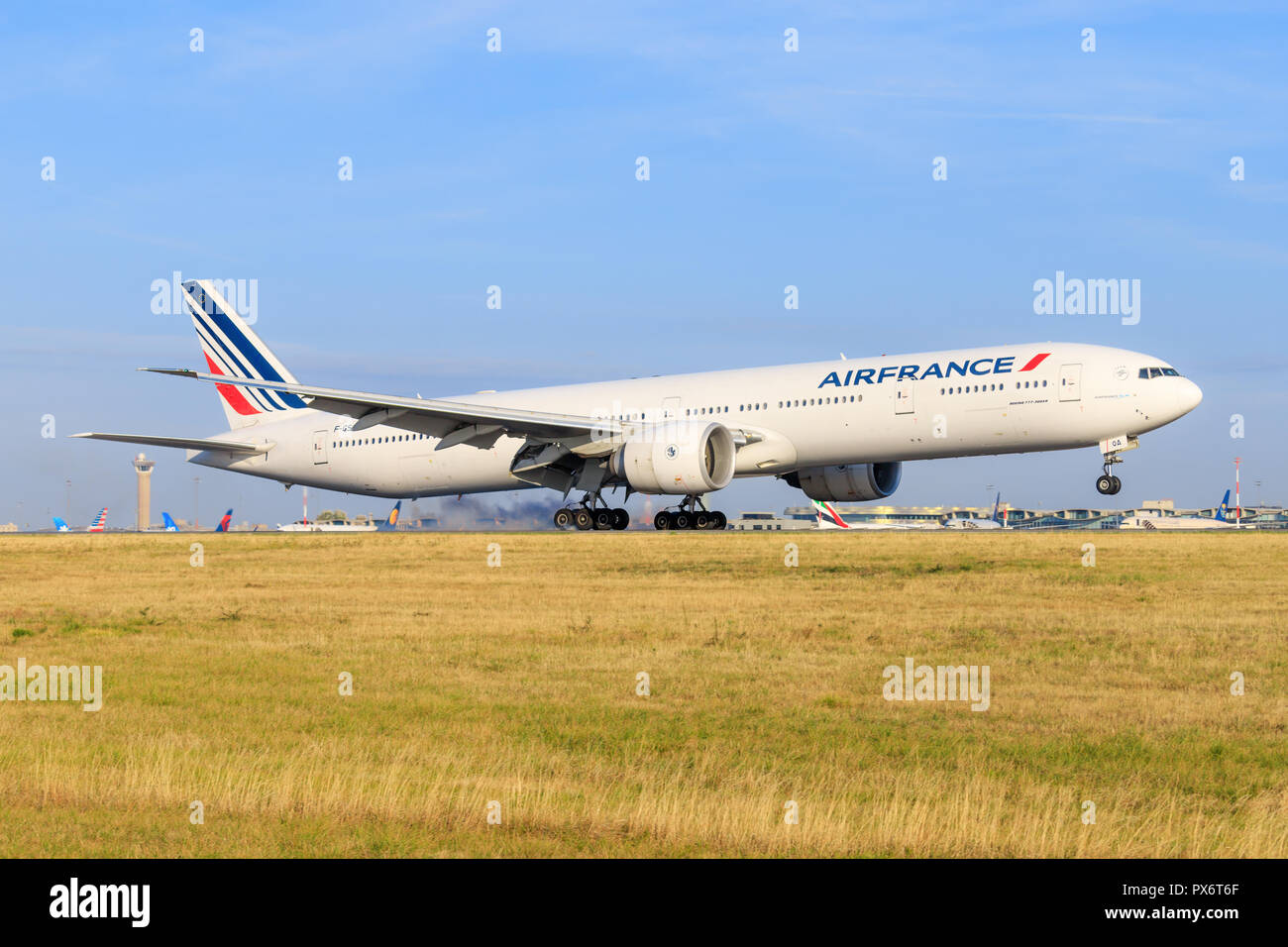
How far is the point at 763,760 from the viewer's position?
1248 centimetres

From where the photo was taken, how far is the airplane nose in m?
36.5

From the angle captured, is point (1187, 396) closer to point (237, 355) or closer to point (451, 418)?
point (451, 418)

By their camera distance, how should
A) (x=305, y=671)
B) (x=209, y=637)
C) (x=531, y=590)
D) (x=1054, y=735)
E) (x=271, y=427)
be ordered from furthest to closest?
(x=271, y=427)
(x=531, y=590)
(x=209, y=637)
(x=305, y=671)
(x=1054, y=735)

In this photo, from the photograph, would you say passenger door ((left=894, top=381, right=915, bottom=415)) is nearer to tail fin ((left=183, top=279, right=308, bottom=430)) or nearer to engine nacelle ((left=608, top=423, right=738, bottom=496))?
engine nacelle ((left=608, top=423, right=738, bottom=496))

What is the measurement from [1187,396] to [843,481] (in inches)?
483

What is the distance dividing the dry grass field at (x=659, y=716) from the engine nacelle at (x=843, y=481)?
14051 millimetres

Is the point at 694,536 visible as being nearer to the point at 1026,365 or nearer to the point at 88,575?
the point at 1026,365

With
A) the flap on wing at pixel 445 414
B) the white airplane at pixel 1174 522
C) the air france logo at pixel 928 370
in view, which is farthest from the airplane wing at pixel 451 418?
the white airplane at pixel 1174 522

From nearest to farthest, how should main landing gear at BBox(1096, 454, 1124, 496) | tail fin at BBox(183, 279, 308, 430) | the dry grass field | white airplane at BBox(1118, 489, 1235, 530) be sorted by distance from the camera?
the dry grass field < main landing gear at BBox(1096, 454, 1124, 496) < tail fin at BBox(183, 279, 308, 430) < white airplane at BBox(1118, 489, 1235, 530)

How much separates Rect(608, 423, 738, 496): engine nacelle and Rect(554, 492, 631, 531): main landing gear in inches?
148

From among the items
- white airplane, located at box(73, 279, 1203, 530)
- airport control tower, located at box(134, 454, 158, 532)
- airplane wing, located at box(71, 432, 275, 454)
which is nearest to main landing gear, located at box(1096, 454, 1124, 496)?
white airplane, located at box(73, 279, 1203, 530)
